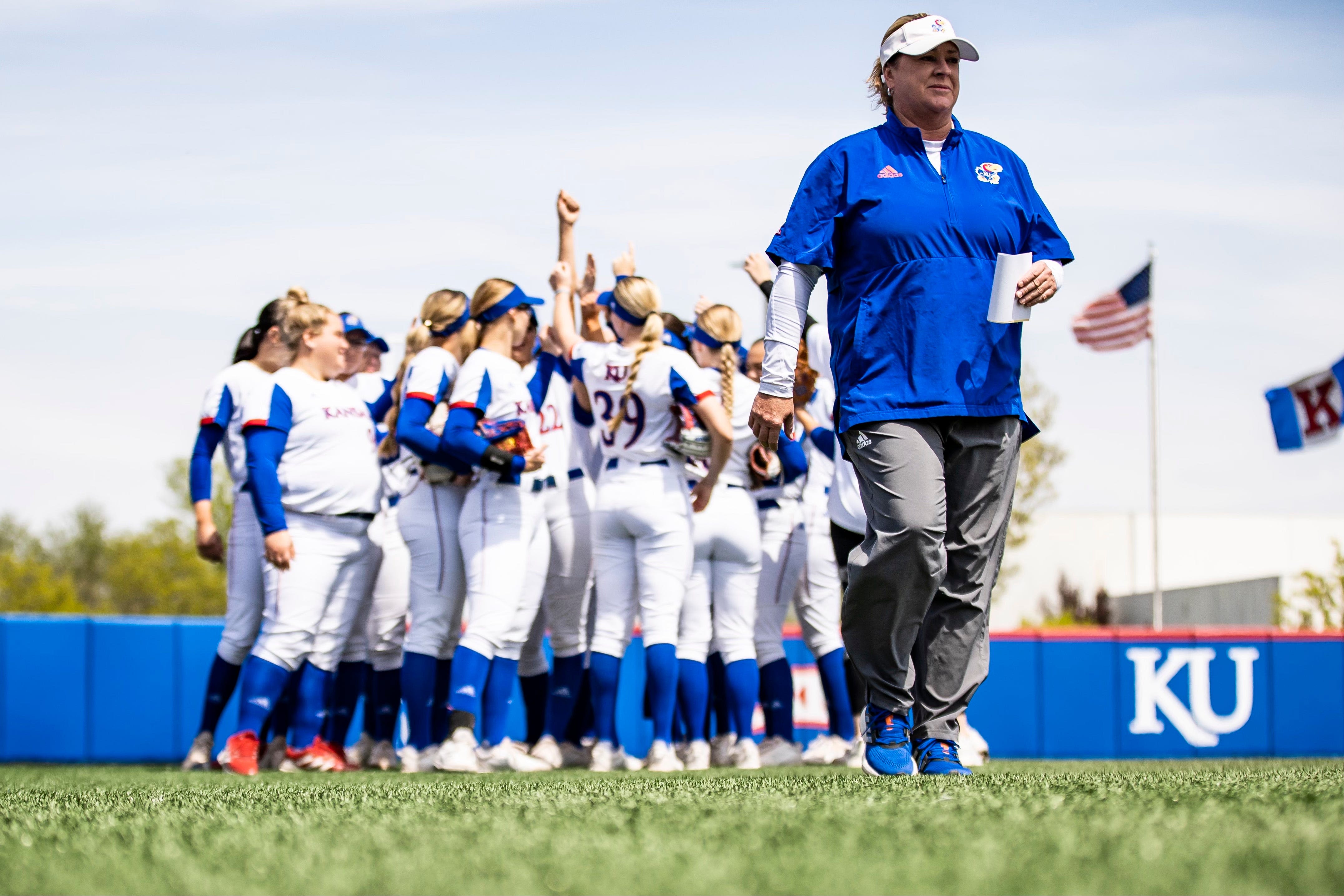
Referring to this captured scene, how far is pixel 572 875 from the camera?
1759 millimetres

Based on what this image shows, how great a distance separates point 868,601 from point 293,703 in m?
4.02

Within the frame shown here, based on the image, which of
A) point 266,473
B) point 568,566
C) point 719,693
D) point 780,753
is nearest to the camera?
point 266,473

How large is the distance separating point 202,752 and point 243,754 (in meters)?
1.05

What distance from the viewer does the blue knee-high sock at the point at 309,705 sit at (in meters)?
6.12

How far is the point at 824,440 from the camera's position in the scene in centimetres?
680

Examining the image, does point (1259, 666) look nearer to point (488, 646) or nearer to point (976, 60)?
point (488, 646)

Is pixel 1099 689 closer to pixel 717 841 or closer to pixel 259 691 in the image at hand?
pixel 259 691

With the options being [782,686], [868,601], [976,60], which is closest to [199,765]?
[782,686]

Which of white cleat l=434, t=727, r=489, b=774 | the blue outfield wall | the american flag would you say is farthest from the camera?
the american flag

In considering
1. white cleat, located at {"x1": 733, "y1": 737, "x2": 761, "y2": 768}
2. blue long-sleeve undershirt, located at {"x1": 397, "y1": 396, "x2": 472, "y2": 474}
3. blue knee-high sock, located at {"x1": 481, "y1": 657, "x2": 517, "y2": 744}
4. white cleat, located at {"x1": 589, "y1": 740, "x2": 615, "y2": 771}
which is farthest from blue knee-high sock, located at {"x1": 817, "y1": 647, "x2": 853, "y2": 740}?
blue long-sleeve undershirt, located at {"x1": 397, "y1": 396, "x2": 472, "y2": 474}

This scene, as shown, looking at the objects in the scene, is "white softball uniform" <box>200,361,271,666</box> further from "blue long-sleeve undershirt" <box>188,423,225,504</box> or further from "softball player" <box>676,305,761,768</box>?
"softball player" <box>676,305,761,768</box>

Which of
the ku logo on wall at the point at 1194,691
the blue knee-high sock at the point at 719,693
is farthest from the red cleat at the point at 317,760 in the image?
the ku logo on wall at the point at 1194,691

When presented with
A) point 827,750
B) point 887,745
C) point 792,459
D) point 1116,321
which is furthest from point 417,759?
point 1116,321

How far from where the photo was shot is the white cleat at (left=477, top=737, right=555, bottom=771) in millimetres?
5570
